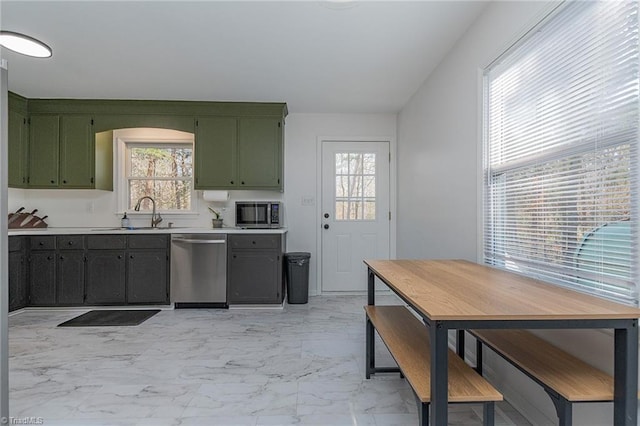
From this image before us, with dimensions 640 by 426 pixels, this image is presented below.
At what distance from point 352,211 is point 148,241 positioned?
2.55m

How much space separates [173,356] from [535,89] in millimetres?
2955

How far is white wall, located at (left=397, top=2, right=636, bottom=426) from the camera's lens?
4.89ft

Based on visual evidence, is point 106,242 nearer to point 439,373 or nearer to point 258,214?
point 258,214

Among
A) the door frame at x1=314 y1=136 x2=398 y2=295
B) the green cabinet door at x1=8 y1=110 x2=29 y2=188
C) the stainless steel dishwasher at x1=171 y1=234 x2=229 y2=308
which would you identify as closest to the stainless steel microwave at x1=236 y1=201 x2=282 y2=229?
the stainless steel dishwasher at x1=171 y1=234 x2=229 y2=308

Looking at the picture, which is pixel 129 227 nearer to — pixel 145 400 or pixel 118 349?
pixel 118 349

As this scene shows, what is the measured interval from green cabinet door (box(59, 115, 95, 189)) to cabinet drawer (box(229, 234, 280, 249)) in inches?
75.9

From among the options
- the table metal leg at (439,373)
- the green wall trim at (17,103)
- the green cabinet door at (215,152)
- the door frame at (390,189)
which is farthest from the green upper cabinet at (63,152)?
the table metal leg at (439,373)

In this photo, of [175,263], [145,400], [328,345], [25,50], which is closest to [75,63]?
[25,50]

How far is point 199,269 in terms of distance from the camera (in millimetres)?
3623

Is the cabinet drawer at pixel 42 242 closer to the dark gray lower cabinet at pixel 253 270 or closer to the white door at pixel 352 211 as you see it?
the dark gray lower cabinet at pixel 253 270

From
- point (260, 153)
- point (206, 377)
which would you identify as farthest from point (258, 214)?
point (206, 377)

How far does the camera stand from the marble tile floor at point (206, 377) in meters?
1.70

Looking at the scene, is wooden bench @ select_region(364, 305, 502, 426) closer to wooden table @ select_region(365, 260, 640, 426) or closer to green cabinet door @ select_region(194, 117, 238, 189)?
wooden table @ select_region(365, 260, 640, 426)

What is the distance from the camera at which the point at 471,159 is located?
228cm
